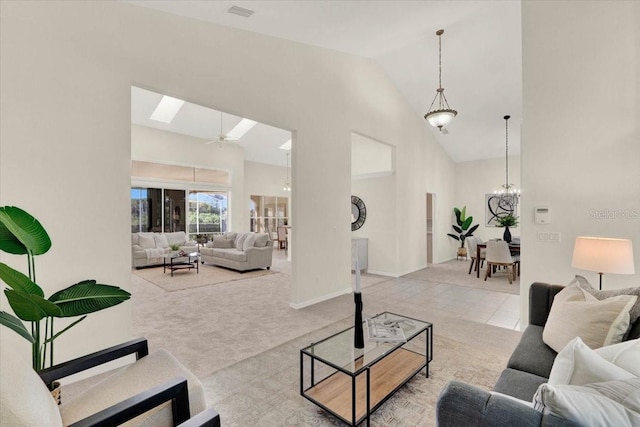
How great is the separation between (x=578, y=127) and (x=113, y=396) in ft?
14.6

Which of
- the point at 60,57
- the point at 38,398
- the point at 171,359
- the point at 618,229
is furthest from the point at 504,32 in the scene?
the point at 38,398

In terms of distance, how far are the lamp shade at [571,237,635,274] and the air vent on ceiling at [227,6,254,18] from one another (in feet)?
12.9

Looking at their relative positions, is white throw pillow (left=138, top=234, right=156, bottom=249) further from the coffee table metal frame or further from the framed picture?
the framed picture

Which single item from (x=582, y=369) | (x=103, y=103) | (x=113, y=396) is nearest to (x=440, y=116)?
(x=582, y=369)

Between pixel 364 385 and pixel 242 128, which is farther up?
pixel 242 128

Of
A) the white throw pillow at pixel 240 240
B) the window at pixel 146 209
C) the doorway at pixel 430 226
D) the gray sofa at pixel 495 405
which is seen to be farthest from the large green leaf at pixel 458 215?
the window at pixel 146 209

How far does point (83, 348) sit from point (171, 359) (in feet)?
4.36

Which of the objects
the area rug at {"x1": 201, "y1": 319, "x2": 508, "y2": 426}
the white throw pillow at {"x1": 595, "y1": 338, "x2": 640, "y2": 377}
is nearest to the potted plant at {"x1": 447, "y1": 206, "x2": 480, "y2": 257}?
the area rug at {"x1": 201, "y1": 319, "x2": 508, "y2": 426}

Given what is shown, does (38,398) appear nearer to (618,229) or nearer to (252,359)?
(252,359)

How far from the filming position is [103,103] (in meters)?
2.58

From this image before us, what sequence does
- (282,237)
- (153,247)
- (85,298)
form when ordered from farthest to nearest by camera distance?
(282,237), (153,247), (85,298)

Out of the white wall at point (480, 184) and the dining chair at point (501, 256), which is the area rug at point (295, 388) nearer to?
the dining chair at point (501, 256)

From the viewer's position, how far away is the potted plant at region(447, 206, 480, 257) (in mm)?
8613

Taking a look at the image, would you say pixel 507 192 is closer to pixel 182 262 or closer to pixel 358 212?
pixel 358 212
